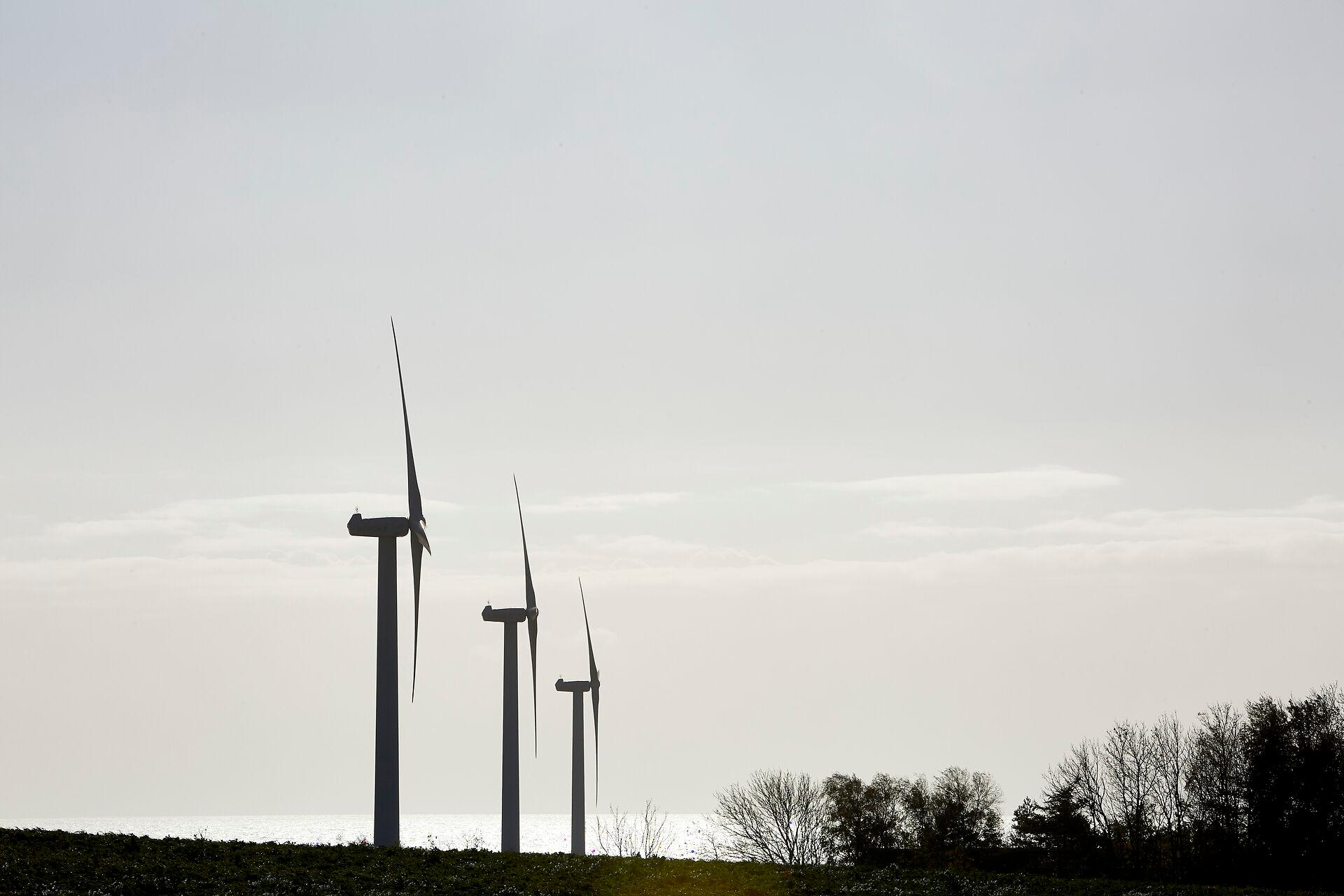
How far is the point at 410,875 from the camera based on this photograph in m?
54.7

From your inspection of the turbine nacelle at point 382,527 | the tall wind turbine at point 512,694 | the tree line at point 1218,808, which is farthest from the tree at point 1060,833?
the turbine nacelle at point 382,527

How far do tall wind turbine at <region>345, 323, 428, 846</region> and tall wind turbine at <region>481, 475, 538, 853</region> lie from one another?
Answer: 1899cm

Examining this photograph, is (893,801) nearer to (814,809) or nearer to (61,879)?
(814,809)

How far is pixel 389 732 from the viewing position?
67.2m

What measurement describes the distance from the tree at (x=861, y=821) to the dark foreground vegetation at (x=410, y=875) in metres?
70.6

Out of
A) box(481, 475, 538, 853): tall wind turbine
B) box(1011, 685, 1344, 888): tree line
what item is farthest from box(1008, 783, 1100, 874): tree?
box(481, 475, 538, 853): tall wind turbine

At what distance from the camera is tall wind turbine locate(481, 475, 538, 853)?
89.2 m

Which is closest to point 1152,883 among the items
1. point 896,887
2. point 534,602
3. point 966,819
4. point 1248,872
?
point 896,887

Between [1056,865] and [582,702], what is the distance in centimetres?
4160

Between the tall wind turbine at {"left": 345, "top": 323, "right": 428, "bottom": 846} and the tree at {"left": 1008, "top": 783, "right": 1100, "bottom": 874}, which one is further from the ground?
the tall wind turbine at {"left": 345, "top": 323, "right": 428, "bottom": 846}

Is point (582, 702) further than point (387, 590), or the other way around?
point (582, 702)

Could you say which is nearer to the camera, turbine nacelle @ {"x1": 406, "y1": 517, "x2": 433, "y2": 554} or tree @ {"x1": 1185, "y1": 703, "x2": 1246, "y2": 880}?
turbine nacelle @ {"x1": 406, "y1": 517, "x2": 433, "y2": 554}

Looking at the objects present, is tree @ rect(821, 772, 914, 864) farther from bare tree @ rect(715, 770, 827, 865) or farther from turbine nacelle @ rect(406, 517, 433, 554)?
turbine nacelle @ rect(406, 517, 433, 554)

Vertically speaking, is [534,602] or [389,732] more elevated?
[534,602]
